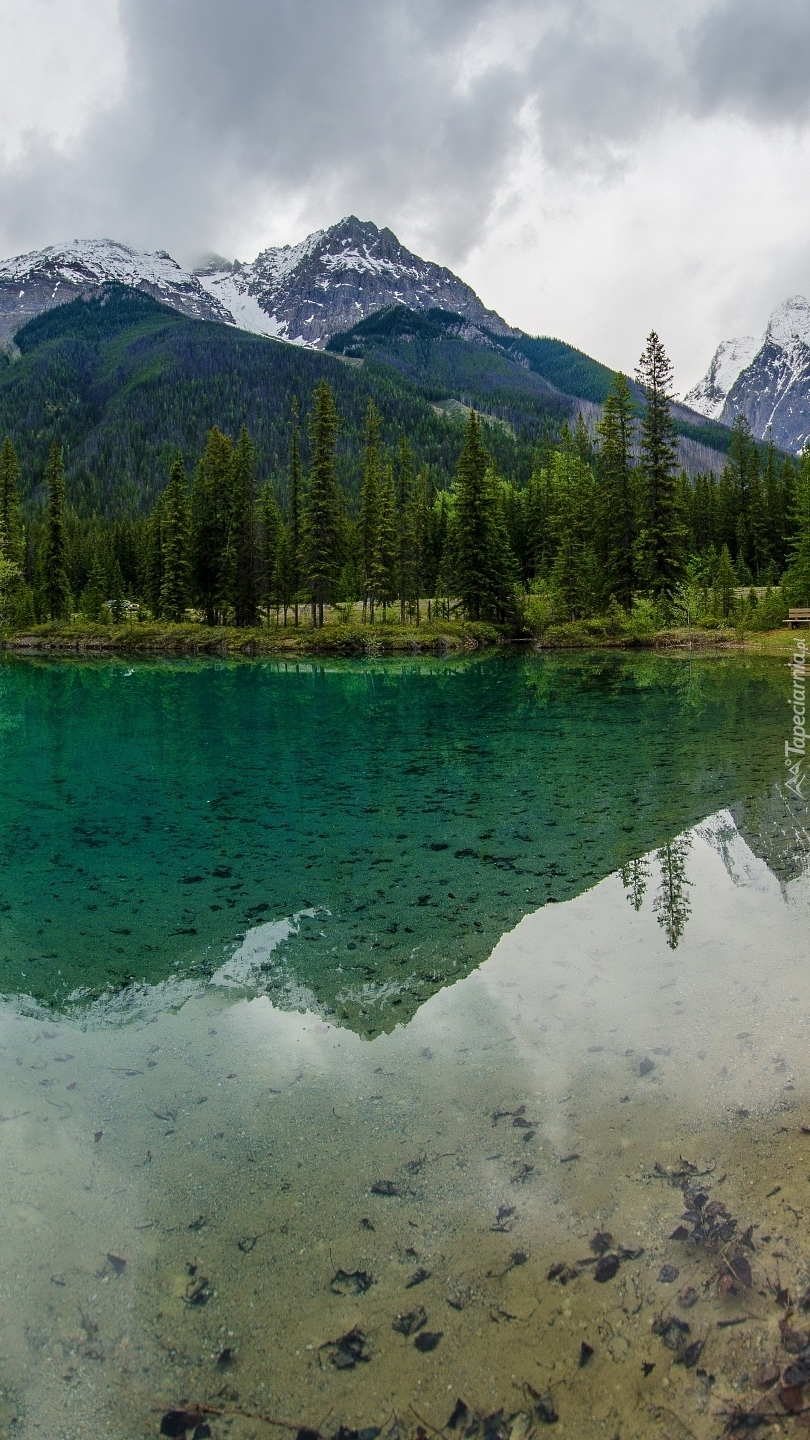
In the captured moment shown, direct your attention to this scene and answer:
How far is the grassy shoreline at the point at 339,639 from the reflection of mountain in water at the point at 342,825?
82.6 feet

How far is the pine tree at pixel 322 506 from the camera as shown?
65500 mm

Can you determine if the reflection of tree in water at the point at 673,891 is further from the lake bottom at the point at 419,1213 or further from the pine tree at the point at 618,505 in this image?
the pine tree at the point at 618,505

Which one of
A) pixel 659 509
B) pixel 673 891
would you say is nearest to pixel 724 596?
pixel 659 509

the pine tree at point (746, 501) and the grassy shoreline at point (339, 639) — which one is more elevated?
the pine tree at point (746, 501)

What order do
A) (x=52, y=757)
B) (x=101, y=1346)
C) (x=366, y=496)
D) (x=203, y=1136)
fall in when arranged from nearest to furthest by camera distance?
(x=101, y=1346) < (x=203, y=1136) < (x=52, y=757) < (x=366, y=496)

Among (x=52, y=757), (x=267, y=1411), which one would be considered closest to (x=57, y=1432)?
(x=267, y=1411)

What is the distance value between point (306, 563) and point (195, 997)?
6239cm

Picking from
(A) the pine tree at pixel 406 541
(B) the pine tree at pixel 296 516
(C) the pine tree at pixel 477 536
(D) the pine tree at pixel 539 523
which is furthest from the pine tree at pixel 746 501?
(B) the pine tree at pixel 296 516

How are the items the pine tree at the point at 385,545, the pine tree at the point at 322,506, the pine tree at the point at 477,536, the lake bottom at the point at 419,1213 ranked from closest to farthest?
1. the lake bottom at the point at 419,1213
2. the pine tree at the point at 477,536
3. the pine tree at the point at 322,506
4. the pine tree at the point at 385,545

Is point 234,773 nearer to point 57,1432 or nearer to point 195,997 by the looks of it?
point 195,997

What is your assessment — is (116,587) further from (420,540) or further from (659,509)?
(659,509)

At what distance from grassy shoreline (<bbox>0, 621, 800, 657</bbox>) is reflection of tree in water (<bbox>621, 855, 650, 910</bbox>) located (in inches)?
1644

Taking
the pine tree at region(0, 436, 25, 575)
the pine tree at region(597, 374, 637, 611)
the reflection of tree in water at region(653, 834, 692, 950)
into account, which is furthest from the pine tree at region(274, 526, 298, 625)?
the reflection of tree in water at region(653, 834, 692, 950)

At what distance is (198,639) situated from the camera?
64.9 meters
